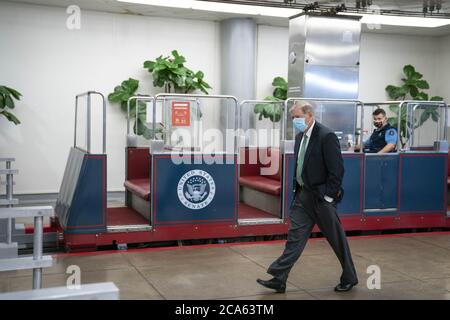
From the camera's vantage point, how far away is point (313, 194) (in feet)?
16.7

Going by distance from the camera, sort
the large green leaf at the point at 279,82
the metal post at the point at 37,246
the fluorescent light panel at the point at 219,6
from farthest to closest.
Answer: the large green leaf at the point at 279,82, the fluorescent light panel at the point at 219,6, the metal post at the point at 37,246

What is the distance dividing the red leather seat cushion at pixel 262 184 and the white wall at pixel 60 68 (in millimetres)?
3701

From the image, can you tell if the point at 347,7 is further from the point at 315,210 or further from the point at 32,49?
the point at 32,49

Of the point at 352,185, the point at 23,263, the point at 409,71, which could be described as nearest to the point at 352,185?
the point at 352,185

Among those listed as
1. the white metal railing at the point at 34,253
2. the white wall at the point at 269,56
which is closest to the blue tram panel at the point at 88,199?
the white metal railing at the point at 34,253

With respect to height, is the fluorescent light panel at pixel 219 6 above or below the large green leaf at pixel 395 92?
above

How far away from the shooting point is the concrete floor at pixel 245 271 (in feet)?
17.4

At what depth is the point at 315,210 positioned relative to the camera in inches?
202

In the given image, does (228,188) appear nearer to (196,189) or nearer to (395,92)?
(196,189)

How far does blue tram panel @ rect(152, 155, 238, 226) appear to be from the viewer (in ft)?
23.0

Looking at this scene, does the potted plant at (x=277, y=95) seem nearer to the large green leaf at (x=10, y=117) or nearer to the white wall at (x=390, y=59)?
the white wall at (x=390, y=59)

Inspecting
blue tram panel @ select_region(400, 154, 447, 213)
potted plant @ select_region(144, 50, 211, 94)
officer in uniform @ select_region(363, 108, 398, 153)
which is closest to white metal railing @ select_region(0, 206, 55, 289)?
officer in uniform @ select_region(363, 108, 398, 153)

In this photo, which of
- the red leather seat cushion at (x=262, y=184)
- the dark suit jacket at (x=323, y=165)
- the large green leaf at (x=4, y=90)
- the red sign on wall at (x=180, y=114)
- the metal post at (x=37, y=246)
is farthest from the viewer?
the large green leaf at (x=4, y=90)
